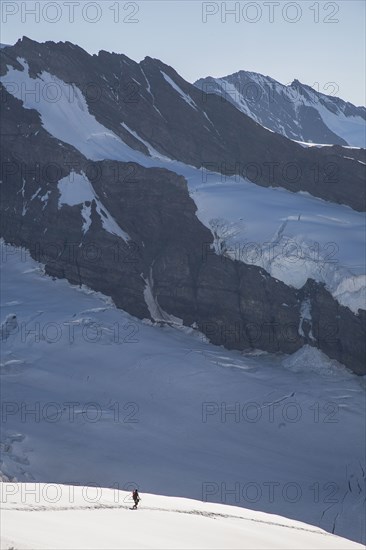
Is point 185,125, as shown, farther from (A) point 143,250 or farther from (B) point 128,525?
(B) point 128,525

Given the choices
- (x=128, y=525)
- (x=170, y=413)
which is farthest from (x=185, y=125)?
(x=128, y=525)

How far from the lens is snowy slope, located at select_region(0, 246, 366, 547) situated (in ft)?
184

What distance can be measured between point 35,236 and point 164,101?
25855 mm

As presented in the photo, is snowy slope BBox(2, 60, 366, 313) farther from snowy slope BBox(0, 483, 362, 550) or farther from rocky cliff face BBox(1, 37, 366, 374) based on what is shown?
snowy slope BBox(0, 483, 362, 550)

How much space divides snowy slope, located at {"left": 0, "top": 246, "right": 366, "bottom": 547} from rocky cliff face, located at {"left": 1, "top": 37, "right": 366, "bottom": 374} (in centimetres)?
234

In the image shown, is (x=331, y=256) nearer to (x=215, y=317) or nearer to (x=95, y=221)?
(x=215, y=317)

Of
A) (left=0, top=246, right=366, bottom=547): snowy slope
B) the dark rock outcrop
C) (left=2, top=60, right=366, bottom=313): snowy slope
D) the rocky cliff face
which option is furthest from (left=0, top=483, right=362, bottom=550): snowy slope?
the dark rock outcrop

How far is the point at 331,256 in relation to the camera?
251ft

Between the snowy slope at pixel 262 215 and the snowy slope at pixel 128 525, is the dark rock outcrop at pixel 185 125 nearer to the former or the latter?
the snowy slope at pixel 262 215

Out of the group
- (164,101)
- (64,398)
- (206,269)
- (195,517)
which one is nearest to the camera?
(195,517)

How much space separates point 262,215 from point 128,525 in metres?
51.5

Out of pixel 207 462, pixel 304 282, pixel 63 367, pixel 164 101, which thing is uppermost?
pixel 164 101

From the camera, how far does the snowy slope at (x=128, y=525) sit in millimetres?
28062

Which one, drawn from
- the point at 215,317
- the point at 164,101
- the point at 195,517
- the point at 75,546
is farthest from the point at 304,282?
the point at 75,546
